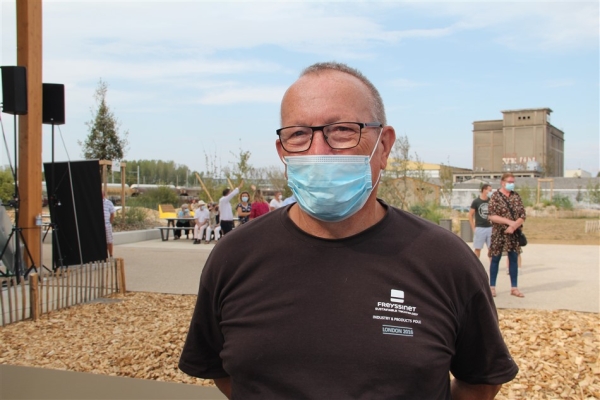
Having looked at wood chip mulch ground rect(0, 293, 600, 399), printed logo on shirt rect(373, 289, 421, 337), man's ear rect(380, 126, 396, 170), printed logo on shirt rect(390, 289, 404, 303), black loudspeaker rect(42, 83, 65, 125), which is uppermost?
black loudspeaker rect(42, 83, 65, 125)

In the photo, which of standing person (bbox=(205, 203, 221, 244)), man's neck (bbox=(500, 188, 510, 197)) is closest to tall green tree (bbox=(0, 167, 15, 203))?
standing person (bbox=(205, 203, 221, 244))

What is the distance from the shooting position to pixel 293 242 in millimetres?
1755

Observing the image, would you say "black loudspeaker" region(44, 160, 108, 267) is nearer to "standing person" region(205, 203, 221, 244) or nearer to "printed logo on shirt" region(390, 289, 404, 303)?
"printed logo on shirt" region(390, 289, 404, 303)

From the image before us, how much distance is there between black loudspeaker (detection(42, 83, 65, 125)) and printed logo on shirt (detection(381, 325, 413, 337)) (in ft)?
27.3

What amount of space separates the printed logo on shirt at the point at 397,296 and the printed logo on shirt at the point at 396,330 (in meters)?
0.08

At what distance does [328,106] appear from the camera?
68.4 inches

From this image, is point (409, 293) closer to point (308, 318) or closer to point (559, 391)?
point (308, 318)

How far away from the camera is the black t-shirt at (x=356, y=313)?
159cm

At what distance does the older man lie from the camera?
1604 millimetres

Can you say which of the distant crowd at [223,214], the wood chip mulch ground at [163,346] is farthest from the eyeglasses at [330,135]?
the distant crowd at [223,214]

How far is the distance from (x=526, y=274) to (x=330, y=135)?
10.5 m

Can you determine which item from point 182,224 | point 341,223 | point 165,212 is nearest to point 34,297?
point 341,223

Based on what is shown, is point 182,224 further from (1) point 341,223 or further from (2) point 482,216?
(1) point 341,223

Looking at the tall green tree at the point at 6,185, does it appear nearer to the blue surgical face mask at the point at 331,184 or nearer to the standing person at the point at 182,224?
the standing person at the point at 182,224
